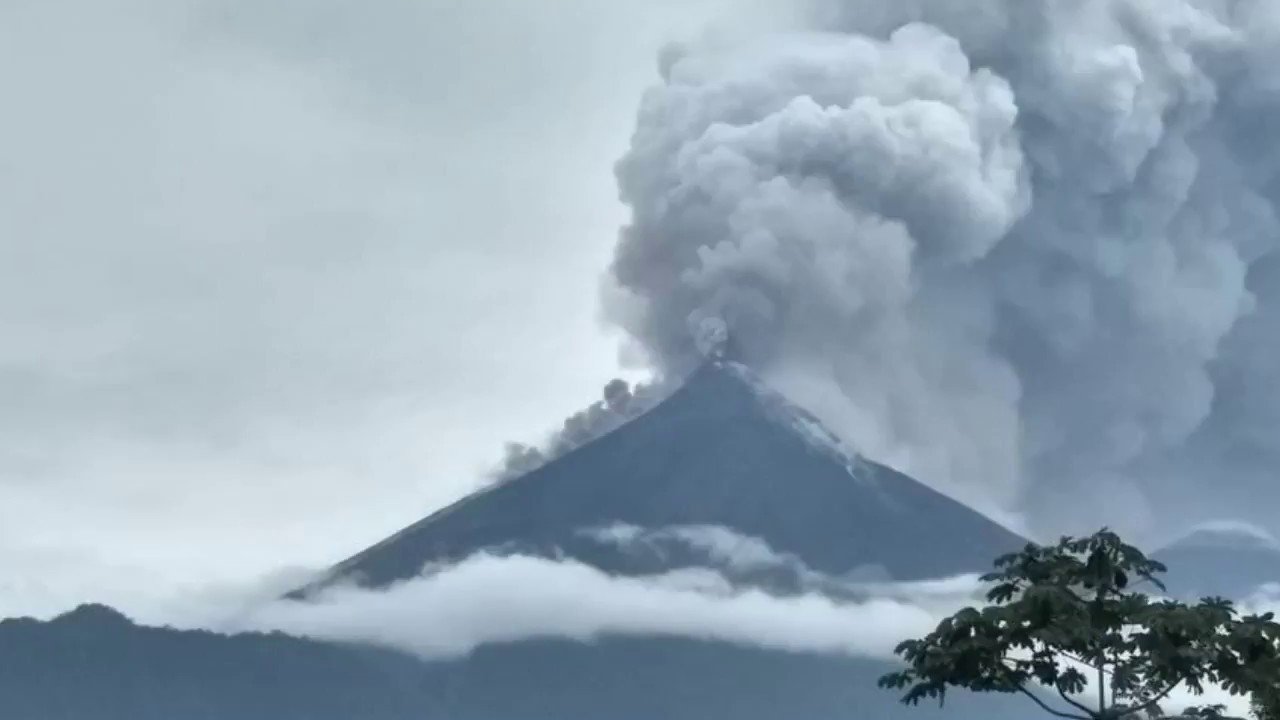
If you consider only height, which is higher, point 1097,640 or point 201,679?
point 201,679

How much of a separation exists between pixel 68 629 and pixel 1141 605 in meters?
153

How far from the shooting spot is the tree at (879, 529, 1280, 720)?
11297mm

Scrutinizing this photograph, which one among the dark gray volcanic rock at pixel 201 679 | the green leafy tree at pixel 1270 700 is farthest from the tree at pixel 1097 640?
the dark gray volcanic rock at pixel 201 679

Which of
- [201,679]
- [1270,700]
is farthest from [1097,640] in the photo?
[201,679]

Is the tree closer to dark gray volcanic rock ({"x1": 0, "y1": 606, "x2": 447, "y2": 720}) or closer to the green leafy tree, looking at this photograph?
the green leafy tree

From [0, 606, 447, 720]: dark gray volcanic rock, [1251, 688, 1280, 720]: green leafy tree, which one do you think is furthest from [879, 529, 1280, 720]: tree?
[0, 606, 447, 720]: dark gray volcanic rock

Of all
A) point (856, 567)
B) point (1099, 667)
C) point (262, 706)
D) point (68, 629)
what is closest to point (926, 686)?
point (1099, 667)

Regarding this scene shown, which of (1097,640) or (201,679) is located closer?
(1097,640)

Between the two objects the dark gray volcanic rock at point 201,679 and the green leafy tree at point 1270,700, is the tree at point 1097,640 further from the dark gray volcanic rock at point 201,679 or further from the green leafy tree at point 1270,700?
the dark gray volcanic rock at point 201,679

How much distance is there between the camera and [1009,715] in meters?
127

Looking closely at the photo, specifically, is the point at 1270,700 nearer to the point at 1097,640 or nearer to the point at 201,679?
the point at 1097,640

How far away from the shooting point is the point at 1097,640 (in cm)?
1136

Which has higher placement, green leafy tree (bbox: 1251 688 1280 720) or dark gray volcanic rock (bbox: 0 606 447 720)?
dark gray volcanic rock (bbox: 0 606 447 720)

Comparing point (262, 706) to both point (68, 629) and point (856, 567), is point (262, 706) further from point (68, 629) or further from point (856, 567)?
point (856, 567)
